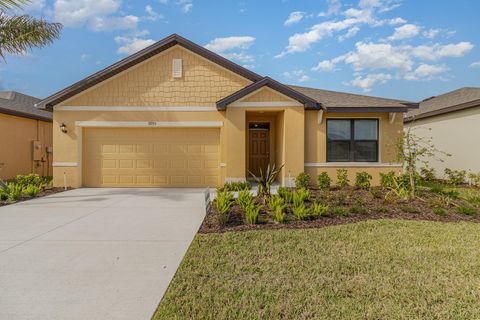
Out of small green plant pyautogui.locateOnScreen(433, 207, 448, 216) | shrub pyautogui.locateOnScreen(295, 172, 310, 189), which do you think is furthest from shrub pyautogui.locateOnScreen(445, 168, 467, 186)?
shrub pyautogui.locateOnScreen(295, 172, 310, 189)

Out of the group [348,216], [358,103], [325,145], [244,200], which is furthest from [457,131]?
[244,200]

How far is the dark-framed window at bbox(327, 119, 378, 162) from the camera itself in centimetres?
1123

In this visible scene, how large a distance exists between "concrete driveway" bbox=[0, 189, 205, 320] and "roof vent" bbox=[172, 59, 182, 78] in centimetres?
572

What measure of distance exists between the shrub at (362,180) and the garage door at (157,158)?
5.55m

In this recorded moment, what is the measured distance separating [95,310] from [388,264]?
12.5ft

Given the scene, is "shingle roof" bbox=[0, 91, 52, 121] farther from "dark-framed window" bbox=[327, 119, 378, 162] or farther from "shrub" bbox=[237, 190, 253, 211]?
"dark-framed window" bbox=[327, 119, 378, 162]

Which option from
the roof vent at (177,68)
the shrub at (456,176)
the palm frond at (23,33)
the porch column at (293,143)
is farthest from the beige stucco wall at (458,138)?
the palm frond at (23,33)

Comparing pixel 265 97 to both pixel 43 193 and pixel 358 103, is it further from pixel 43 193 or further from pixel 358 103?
pixel 43 193

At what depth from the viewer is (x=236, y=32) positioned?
14.1m

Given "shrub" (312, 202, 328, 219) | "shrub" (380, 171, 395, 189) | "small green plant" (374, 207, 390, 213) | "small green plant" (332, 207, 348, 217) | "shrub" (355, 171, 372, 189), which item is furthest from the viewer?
"shrub" (355, 171, 372, 189)

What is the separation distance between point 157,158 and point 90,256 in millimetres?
7464

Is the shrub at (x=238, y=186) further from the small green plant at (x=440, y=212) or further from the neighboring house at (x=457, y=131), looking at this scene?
the neighboring house at (x=457, y=131)

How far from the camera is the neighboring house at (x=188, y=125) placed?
1072 centimetres

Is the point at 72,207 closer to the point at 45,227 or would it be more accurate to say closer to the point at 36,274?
the point at 45,227
